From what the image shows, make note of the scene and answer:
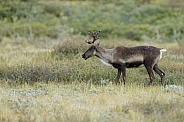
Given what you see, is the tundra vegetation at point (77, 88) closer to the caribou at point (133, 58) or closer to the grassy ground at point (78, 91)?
the grassy ground at point (78, 91)

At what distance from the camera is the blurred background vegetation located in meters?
28.9

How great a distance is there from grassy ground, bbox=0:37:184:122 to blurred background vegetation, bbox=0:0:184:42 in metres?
10.9

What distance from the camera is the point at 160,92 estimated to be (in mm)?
11570

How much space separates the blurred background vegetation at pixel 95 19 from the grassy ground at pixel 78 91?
1087 centimetres

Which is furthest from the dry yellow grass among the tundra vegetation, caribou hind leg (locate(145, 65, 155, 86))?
caribou hind leg (locate(145, 65, 155, 86))

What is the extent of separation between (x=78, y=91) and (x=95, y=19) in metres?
21.6

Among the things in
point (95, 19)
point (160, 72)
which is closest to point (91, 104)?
point (160, 72)

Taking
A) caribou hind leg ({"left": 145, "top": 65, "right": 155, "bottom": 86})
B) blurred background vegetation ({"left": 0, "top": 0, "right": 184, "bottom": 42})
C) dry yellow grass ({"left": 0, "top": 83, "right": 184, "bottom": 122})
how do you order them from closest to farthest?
1. dry yellow grass ({"left": 0, "top": 83, "right": 184, "bottom": 122})
2. caribou hind leg ({"left": 145, "top": 65, "right": 155, "bottom": 86})
3. blurred background vegetation ({"left": 0, "top": 0, "right": 184, "bottom": 42})

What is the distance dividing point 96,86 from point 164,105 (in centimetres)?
328

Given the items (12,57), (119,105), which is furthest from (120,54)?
(12,57)

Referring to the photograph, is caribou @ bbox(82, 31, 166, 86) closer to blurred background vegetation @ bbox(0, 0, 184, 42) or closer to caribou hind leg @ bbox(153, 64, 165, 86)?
caribou hind leg @ bbox(153, 64, 165, 86)

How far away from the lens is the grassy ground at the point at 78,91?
9.39 metres

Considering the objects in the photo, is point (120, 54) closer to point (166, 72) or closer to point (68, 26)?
point (166, 72)

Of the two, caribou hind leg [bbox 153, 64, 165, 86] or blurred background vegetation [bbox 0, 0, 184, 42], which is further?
blurred background vegetation [bbox 0, 0, 184, 42]
